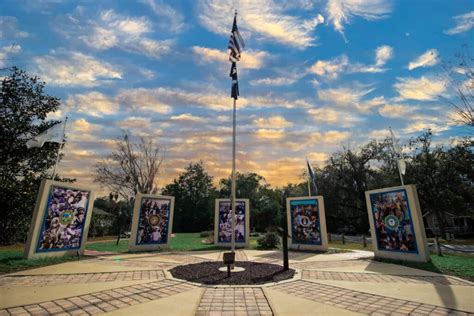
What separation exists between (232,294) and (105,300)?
7.69 ft

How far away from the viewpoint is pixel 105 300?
467 cm

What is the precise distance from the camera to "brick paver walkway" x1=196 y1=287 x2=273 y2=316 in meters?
4.13

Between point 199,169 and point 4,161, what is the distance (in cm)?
3746

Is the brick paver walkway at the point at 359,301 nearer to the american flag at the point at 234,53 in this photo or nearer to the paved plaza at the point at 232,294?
the paved plaza at the point at 232,294

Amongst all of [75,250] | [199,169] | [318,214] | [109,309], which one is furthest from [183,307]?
[199,169]

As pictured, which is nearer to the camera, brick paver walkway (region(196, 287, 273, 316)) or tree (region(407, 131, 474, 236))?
brick paver walkway (region(196, 287, 273, 316))

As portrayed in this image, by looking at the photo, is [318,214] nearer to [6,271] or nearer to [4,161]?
[6,271]

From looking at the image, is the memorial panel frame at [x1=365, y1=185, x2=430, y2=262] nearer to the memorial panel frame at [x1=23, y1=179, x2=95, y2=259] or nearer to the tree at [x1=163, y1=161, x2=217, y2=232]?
the memorial panel frame at [x1=23, y1=179, x2=95, y2=259]

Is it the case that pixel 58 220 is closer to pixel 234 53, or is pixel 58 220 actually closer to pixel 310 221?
pixel 234 53

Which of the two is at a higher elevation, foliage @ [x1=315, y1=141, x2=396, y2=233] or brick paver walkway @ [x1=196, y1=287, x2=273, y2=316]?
foliage @ [x1=315, y1=141, x2=396, y2=233]

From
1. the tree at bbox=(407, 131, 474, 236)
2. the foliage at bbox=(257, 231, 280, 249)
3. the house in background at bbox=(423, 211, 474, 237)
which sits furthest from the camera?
the house in background at bbox=(423, 211, 474, 237)

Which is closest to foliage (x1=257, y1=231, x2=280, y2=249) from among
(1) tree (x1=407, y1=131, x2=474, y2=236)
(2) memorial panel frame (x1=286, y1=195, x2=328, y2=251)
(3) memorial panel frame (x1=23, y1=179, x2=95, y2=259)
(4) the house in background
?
(2) memorial panel frame (x1=286, y1=195, x2=328, y2=251)

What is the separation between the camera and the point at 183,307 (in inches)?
169

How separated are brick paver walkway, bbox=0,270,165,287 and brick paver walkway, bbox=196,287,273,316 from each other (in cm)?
209
